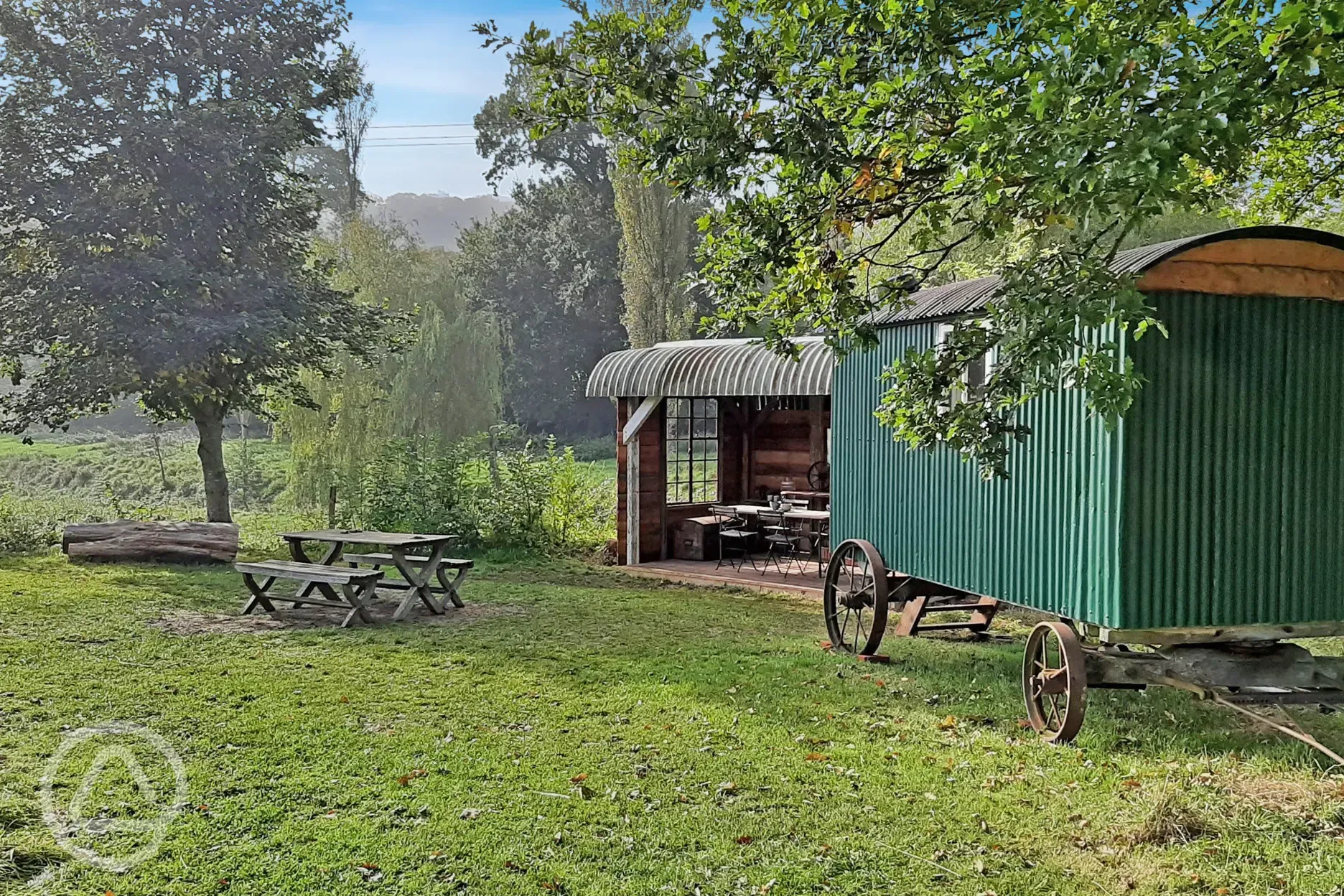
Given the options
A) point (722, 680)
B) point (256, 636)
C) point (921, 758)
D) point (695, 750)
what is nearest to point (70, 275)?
point (256, 636)

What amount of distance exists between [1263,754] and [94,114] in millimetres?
15270

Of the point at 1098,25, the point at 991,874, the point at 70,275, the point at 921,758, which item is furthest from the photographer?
the point at 70,275

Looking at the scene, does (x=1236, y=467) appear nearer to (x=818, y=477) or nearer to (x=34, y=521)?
(x=818, y=477)

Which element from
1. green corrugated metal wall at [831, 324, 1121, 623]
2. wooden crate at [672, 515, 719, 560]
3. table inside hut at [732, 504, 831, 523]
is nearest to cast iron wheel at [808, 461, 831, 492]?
table inside hut at [732, 504, 831, 523]

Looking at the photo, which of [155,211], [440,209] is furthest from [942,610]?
[440,209]

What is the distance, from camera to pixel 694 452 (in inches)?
588

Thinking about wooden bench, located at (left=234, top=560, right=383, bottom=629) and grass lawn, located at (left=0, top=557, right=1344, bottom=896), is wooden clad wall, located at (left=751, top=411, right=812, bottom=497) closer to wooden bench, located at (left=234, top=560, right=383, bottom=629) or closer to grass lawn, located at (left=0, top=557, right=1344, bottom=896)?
grass lawn, located at (left=0, top=557, right=1344, bottom=896)

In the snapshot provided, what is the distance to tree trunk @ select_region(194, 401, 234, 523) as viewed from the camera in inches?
587

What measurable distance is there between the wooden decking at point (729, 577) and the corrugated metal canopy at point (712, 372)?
2.28m

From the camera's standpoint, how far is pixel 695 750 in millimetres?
5707

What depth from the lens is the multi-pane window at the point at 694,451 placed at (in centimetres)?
1491

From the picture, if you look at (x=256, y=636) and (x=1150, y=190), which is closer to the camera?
(x=1150, y=190)

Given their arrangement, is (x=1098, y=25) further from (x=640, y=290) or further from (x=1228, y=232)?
(x=640, y=290)

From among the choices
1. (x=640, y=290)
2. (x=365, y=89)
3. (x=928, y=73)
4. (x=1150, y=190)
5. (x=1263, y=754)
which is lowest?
(x=1263, y=754)
